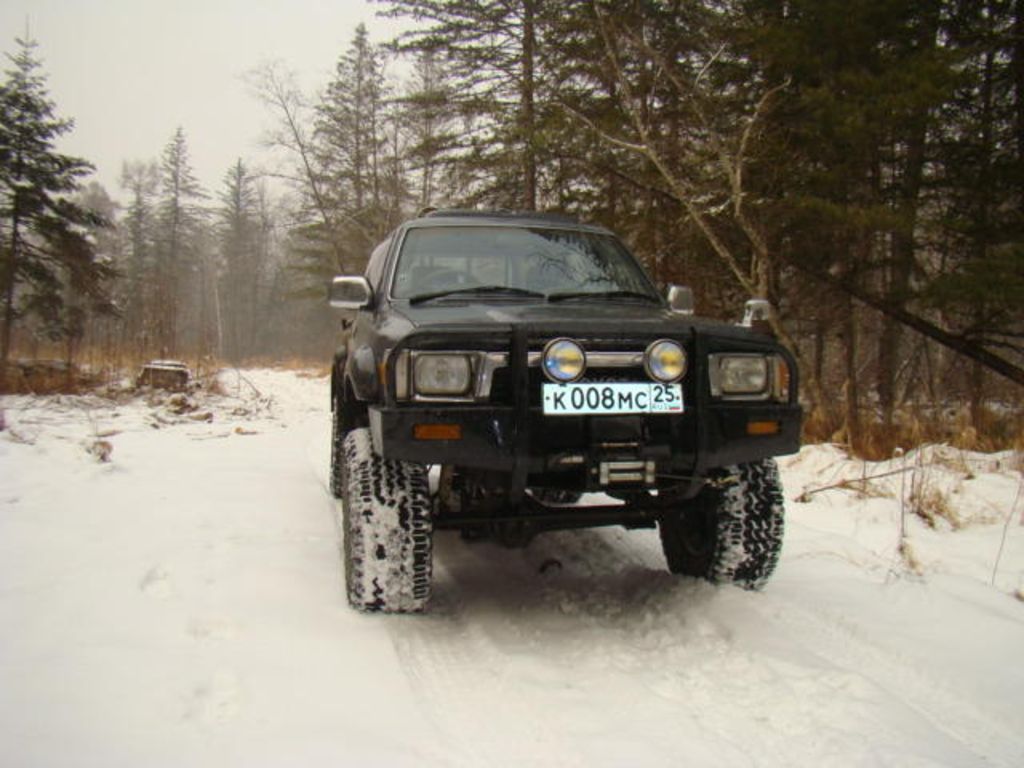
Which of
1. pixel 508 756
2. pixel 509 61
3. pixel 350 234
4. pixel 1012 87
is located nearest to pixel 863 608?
pixel 508 756

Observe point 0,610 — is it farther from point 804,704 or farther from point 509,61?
point 509,61

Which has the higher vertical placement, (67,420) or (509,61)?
(509,61)

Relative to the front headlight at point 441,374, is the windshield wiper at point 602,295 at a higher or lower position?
higher

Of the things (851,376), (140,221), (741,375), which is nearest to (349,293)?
(741,375)

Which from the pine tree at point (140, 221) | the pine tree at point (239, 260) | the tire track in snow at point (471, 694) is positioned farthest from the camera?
the pine tree at point (239, 260)

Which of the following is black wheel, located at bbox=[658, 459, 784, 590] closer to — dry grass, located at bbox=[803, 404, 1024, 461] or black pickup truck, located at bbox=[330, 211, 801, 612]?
black pickup truck, located at bbox=[330, 211, 801, 612]

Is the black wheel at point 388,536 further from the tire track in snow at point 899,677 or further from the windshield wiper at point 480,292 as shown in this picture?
the tire track in snow at point 899,677

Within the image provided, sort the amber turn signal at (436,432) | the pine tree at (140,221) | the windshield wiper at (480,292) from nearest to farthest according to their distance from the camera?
the amber turn signal at (436,432) → the windshield wiper at (480,292) → the pine tree at (140,221)

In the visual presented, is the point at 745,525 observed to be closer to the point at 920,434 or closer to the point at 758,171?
the point at 920,434

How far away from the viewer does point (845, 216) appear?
294 inches

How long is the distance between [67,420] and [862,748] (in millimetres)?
7463

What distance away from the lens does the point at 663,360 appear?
254 cm

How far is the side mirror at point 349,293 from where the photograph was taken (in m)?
3.31

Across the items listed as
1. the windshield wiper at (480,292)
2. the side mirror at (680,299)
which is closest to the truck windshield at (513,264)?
the windshield wiper at (480,292)
